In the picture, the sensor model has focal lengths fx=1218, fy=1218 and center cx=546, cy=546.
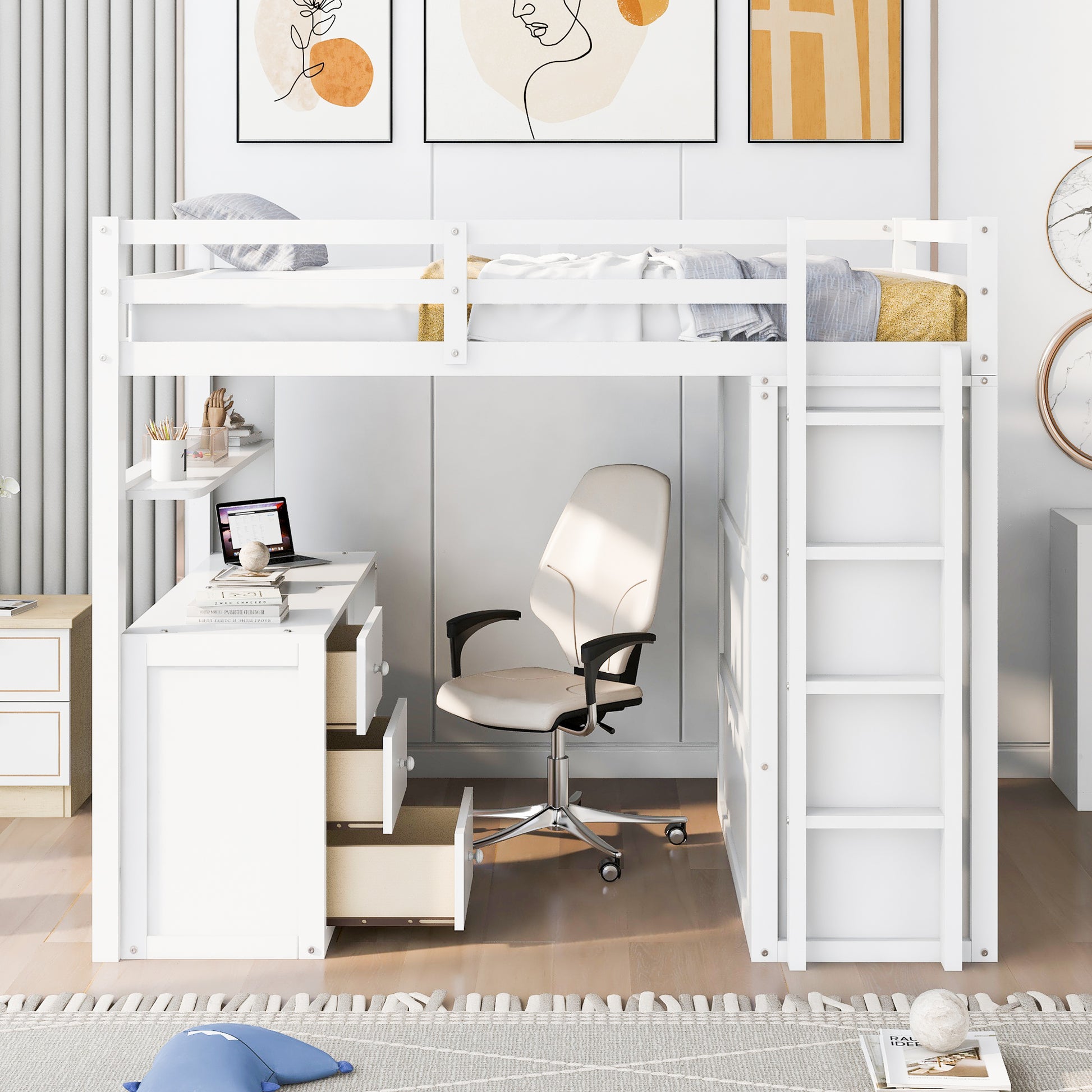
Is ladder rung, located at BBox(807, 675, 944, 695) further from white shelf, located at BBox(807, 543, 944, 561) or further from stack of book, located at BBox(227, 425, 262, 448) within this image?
stack of book, located at BBox(227, 425, 262, 448)

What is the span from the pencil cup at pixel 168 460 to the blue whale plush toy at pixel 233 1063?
52.9 inches

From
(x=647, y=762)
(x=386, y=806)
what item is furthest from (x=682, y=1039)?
(x=647, y=762)

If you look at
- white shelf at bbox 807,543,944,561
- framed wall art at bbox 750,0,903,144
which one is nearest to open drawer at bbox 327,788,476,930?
white shelf at bbox 807,543,944,561

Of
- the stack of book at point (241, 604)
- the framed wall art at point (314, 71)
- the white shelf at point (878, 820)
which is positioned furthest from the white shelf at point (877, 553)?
the framed wall art at point (314, 71)

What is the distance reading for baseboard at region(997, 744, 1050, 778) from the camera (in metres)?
4.08

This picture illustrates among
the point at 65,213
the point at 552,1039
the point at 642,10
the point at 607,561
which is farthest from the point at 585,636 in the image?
the point at 65,213

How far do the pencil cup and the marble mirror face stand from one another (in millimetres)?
2798

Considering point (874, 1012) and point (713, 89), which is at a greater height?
point (713, 89)

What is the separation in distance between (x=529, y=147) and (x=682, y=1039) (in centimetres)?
274

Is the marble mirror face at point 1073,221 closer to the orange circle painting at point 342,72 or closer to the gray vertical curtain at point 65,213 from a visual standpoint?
the orange circle painting at point 342,72

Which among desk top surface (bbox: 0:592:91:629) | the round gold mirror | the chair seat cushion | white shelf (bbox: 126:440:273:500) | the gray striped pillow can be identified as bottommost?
the chair seat cushion

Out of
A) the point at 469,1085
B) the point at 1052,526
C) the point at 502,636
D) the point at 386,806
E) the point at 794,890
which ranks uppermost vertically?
the point at 1052,526

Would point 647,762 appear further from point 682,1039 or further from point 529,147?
point 529,147

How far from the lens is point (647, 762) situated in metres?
4.11
